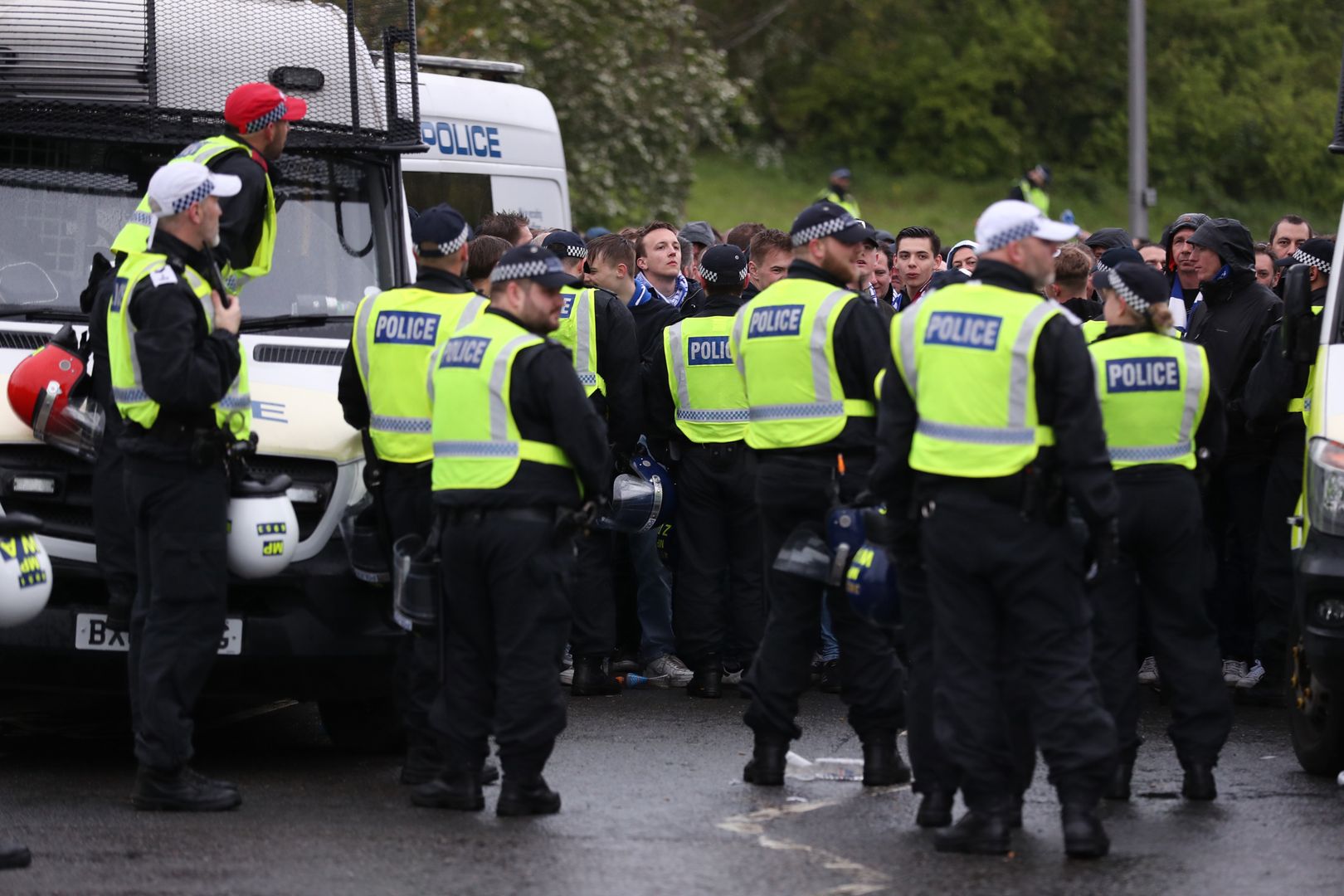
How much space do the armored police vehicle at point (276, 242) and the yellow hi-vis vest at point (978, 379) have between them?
7.40ft

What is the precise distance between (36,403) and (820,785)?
3075mm

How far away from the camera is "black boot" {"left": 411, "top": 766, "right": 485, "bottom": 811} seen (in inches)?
294

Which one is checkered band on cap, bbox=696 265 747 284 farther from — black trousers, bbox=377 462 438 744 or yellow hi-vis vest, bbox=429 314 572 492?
yellow hi-vis vest, bbox=429 314 572 492

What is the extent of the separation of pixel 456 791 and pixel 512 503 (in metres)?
1.03

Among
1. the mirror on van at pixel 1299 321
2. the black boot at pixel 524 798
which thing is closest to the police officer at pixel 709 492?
the mirror on van at pixel 1299 321

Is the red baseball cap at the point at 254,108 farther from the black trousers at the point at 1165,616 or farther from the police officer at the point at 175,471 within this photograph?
the black trousers at the point at 1165,616

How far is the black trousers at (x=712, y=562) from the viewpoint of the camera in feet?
33.0

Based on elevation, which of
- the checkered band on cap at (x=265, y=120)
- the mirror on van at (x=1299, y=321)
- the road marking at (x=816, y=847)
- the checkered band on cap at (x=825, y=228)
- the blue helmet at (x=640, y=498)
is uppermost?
the checkered band on cap at (x=265, y=120)

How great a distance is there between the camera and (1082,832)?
670 cm

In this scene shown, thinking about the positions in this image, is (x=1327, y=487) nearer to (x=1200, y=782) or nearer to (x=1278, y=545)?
(x=1200, y=782)

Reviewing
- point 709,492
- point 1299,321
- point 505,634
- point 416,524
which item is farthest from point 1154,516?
point 709,492

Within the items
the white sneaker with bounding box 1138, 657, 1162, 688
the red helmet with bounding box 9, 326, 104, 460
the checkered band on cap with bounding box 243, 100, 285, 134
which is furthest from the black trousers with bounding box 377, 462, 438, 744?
the white sneaker with bounding box 1138, 657, 1162, 688

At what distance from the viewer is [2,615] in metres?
6.87

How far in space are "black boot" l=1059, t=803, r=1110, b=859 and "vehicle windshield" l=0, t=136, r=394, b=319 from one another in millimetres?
3633
